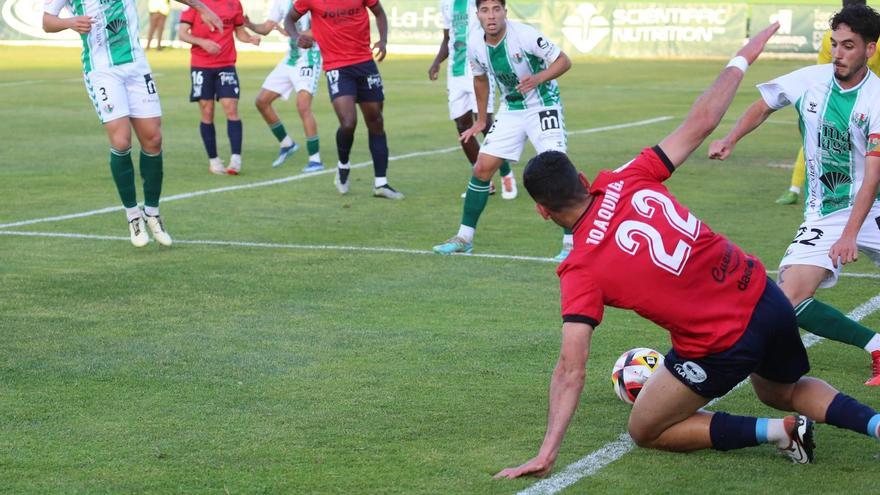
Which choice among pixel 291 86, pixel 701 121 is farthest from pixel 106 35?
pixel 291 86

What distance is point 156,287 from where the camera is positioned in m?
8.73

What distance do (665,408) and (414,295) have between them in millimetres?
3492

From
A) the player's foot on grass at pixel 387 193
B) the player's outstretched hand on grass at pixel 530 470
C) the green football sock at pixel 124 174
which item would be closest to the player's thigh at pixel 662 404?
the player's outstretched hand on grass at pixel 530 470

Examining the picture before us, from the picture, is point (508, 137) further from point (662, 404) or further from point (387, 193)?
point (662, 404)

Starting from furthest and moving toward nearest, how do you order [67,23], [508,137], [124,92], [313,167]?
[313,167]
[508,137]
[124,92]
[67,23]

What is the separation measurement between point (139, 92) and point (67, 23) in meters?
0.82

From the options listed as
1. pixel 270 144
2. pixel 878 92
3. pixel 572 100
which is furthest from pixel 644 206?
pixel 572 100

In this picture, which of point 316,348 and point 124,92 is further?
point 124,92

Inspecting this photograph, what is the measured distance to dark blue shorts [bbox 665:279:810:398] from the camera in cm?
511

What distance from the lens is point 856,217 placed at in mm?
6062

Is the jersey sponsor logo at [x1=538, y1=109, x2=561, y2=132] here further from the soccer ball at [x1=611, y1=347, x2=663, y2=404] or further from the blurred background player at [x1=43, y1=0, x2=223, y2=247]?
the soccer ball at [x1=611, y1=347, x2=663, y2=404]

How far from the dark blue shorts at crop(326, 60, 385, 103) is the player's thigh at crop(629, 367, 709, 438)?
784cm

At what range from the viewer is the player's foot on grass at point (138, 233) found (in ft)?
32.9

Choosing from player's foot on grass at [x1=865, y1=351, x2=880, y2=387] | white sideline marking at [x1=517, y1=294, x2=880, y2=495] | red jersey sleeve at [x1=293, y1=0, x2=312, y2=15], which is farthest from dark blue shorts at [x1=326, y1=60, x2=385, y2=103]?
white sideline marking at [x1=517, y1=294, x2=880, y2=495]
